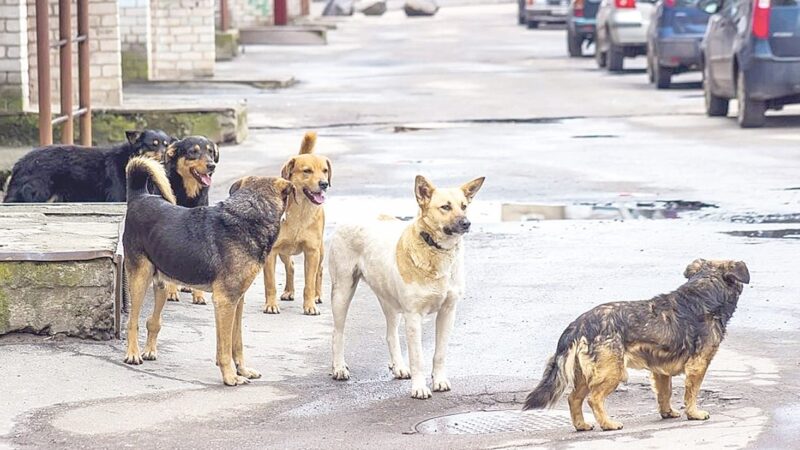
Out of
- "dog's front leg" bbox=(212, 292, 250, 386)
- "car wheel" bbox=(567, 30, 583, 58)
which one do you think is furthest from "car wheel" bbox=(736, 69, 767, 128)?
"car wheel" bbox=(567, 30, 583, 58)

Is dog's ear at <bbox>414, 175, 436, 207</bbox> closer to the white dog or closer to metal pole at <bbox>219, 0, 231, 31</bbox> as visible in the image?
the white dog

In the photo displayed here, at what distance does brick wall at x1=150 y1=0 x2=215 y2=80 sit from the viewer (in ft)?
91.8

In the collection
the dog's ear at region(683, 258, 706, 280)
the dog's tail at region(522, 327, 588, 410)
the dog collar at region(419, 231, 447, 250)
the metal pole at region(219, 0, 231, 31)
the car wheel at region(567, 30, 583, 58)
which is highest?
the dog collar at region(419, 231, 447, 250)

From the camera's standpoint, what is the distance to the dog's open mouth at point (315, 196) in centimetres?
981

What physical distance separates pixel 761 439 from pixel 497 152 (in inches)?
447

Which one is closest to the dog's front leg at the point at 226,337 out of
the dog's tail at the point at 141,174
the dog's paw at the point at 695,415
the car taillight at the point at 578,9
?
the dog's tail at the point at 141,174

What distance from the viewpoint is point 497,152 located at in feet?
59.3

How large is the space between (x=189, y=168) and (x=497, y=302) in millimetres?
2008

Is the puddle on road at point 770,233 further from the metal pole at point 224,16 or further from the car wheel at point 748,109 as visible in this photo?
the metal pole at point 224,16

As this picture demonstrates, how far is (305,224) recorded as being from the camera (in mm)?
9938

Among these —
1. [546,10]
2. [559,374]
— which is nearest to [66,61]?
[559,374]

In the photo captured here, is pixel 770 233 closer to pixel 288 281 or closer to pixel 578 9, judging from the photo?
pixel 288 281

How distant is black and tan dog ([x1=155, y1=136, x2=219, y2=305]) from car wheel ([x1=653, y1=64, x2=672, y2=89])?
1694 cm

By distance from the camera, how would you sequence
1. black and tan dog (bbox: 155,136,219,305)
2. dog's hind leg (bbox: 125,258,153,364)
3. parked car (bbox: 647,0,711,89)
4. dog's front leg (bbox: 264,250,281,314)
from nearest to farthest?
1. dog's hind leg (bbox: 125,258,153,364)
2. dog's front leg (bbox: 264,250,281,314)
3. black and tan dog (bbox: 155,136,219,305)
4. parked car (bbox: 647,0,711,89)
